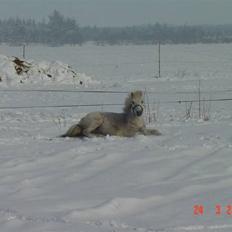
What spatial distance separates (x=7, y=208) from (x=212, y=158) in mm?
2878

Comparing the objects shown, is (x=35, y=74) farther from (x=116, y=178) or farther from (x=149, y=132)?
(x=116, y=178)

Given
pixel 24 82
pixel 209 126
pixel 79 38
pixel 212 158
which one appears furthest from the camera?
pixel 79 38

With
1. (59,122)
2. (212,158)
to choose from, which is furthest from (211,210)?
(59,122)

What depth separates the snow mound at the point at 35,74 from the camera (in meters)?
22.8

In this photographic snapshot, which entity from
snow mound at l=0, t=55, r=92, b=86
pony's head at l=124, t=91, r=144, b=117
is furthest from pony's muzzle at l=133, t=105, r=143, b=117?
snow mound at l=0, t=55, r=92, b=86

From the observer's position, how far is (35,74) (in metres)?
23.5

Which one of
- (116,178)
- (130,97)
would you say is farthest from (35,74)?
(116,178)

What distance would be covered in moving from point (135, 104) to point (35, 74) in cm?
1435

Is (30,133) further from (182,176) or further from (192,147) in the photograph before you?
(182,176)

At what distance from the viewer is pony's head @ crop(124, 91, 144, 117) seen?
9625mm

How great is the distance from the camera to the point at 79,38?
147125 millimetres
